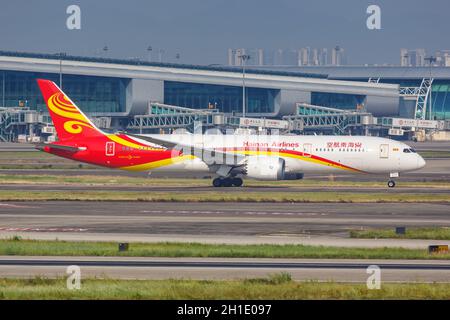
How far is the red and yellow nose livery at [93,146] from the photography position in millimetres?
77938

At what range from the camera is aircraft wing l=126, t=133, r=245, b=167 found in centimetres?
7719

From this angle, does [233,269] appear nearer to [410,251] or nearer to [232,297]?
[232,297]

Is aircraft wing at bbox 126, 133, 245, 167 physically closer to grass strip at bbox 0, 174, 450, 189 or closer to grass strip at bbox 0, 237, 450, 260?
grass strip at bbox 0, 174, 450, 189

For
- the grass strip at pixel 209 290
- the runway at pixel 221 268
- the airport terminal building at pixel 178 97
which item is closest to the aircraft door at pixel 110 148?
the runway at pixel 221 268

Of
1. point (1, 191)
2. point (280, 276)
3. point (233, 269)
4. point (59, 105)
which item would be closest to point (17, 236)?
point (233, 269)

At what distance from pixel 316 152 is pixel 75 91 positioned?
10587 centimetres

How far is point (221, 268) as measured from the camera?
35.2 meters

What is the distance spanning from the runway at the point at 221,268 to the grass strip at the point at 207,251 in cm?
91

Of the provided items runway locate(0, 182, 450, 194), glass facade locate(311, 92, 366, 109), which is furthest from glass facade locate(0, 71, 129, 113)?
runway locate(0, 182, 450, 194)

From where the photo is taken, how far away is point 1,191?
69.4 m
